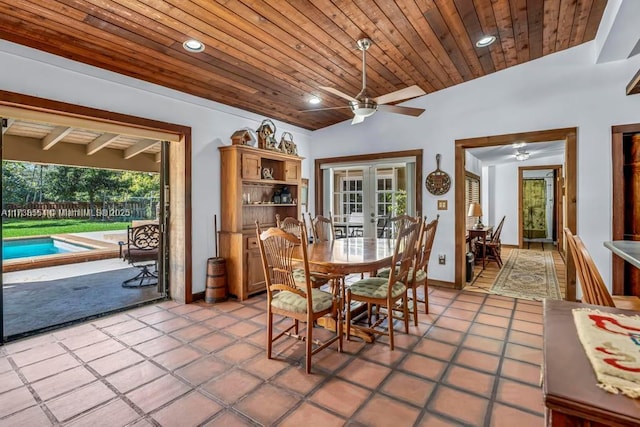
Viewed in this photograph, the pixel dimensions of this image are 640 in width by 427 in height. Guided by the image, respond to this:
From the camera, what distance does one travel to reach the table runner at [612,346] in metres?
0.78

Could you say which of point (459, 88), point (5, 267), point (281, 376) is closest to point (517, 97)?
point (459, 88)

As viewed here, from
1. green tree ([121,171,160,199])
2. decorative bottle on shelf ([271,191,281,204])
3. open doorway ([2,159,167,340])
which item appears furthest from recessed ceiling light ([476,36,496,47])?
green tree ([121,171,160,199])

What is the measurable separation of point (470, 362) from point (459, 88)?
3.66 meters

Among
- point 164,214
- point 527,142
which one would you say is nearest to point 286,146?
point 164,214

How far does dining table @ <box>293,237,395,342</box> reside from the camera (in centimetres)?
250

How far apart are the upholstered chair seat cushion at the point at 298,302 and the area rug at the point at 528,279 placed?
3.01 m

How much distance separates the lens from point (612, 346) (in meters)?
0.97

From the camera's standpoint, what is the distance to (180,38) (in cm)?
277

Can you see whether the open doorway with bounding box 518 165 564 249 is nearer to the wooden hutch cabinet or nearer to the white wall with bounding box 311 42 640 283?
the white wall with bounding box 311 42 640 283

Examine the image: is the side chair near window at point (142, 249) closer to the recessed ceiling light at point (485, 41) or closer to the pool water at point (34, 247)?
the pool water at point (34, 247)

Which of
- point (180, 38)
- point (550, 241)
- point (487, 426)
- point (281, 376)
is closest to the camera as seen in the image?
point (487, 426)

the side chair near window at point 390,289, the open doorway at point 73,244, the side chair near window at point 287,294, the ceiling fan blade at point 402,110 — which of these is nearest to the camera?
the side chair near window at point 287,294

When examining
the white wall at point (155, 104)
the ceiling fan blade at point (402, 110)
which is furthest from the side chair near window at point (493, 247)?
the white wall at point (155, 104)

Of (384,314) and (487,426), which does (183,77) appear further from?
(487,426)
